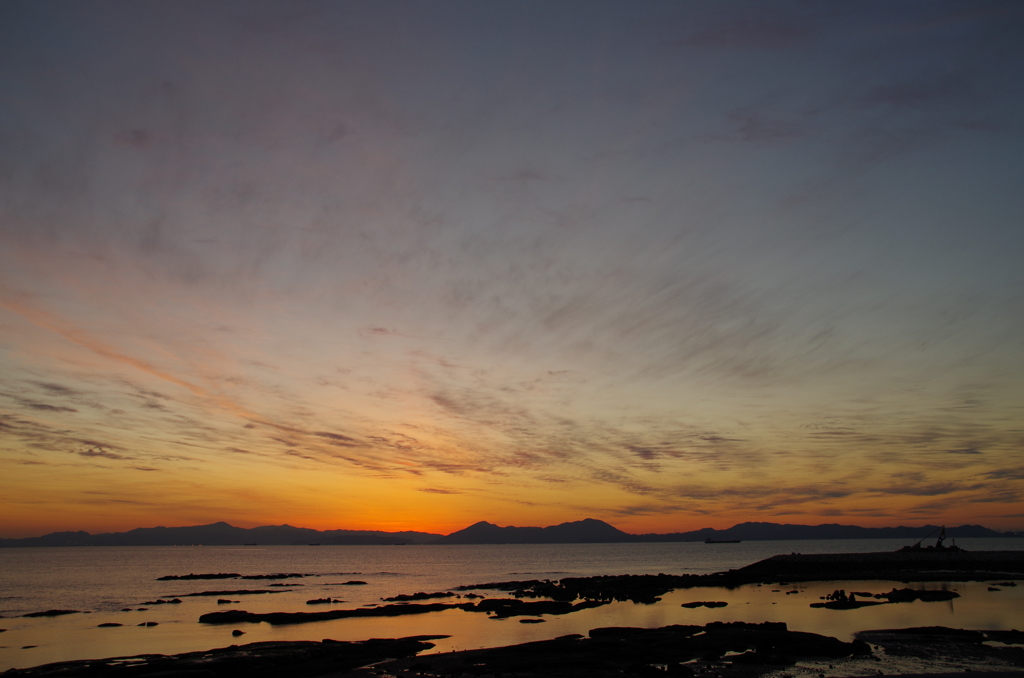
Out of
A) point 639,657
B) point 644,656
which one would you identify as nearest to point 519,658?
point 639,657

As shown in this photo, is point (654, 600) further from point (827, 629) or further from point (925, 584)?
point (925, 584)

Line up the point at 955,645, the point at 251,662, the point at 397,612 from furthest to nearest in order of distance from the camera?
the point at 397,612 < the point at 955,645 < the point at 251,662

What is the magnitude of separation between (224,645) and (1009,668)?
4419 centimetres

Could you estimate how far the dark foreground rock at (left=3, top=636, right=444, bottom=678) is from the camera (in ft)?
101

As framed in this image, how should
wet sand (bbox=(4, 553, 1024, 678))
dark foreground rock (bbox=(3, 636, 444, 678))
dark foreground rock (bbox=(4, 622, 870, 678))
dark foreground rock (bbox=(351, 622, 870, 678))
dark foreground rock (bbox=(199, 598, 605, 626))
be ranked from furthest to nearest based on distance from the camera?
1. dark foreground rock (bbox=(199, 598, 605, 626))
2. dark foreground rock (bbox=(3, 636, 444, 678))
3. dark foreground rock (bbox=(4, 622, 870, 678))
4. dark foreground rock (bbox=(351, 622, 870, 678))
5. wet sand (bbox=(4, 553, 1024, 678))

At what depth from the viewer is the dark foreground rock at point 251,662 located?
101ft

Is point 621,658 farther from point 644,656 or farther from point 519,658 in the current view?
point 519,658

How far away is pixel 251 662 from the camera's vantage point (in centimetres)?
3272

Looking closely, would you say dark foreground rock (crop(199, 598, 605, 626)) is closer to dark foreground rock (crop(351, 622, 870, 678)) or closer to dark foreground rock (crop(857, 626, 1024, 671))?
dark foreground rock (crop(351, 622, 870, 678))

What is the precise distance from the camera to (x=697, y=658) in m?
32.6

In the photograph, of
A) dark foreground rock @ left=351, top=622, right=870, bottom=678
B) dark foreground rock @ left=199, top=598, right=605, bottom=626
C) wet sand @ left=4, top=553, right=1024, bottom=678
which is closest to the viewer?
wet sand @ left=4, top=553, right=1024, bottom=678

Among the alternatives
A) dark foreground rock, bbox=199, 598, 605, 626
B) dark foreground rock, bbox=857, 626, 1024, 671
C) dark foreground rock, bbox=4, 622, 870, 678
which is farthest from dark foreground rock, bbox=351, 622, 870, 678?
dark foreground rock, bbox=199, 598, 605, 626

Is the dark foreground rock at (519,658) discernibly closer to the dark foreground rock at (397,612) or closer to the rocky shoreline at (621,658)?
the rocky shoreline at (621,658)

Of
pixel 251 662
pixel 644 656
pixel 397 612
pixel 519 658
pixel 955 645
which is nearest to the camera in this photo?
pixel 519 658
